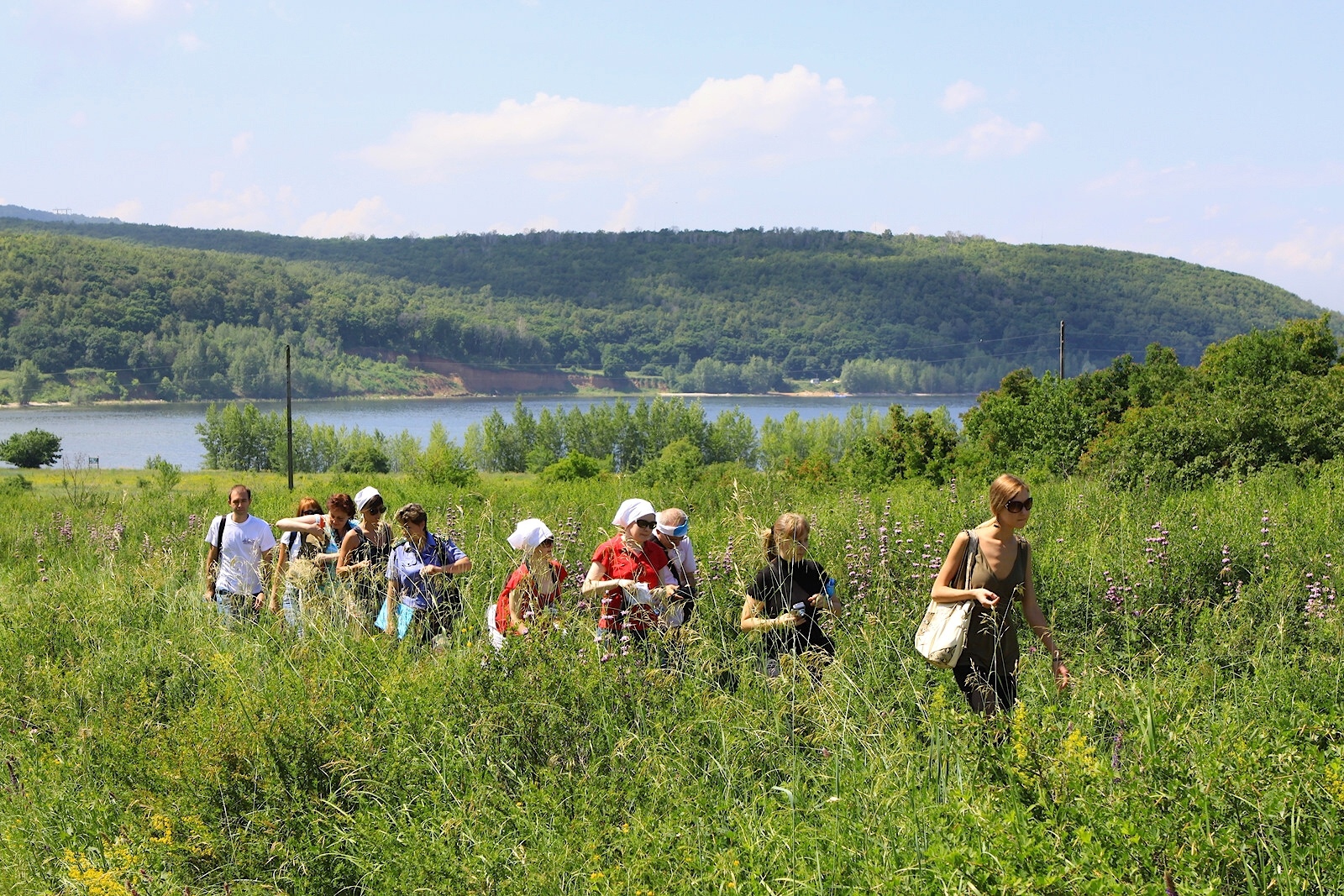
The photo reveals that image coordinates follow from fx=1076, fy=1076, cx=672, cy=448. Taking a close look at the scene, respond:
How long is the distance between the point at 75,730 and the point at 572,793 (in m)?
2.82

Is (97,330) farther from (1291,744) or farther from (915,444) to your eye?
(1291,744)

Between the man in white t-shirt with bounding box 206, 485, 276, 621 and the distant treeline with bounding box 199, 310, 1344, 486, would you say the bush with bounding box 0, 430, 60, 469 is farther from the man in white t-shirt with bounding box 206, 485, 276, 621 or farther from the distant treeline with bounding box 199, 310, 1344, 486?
the man in white t-shirt with bounding box 206, 485, 276, 621

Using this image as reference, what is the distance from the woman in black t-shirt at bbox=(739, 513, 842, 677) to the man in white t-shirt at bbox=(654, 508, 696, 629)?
610mm

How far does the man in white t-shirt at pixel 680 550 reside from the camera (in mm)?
6500

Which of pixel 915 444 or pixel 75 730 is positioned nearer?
pixel 75 730

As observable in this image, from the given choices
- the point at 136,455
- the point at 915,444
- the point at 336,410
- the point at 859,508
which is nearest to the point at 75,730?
the point at 859,508

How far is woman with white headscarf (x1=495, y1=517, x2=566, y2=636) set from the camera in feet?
19.7

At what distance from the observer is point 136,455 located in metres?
112

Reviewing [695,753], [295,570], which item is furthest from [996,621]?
[295,570]

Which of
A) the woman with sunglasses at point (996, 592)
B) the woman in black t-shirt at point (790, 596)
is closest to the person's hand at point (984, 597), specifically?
the woman with sunglasses at point (996, 592)

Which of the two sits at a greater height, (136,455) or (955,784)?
(955,784)

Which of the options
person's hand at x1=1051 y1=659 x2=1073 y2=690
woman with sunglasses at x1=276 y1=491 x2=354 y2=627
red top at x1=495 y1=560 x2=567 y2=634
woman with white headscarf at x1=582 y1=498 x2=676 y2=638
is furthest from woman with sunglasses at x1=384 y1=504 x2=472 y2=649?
person's hand at x1=1051 y1=659 x2=1073 y2=690

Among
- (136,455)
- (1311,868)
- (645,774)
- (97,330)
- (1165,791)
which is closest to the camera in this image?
(1311,868)

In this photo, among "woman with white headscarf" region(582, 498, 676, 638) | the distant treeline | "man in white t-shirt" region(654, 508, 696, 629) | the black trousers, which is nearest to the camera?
the black trousers
